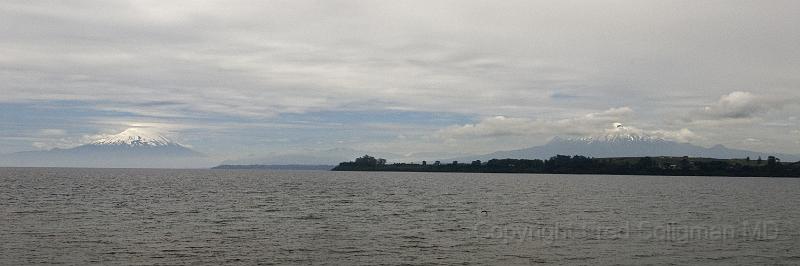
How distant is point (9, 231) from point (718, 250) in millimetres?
70916

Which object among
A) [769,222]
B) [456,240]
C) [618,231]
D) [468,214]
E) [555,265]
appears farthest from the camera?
[468,214]

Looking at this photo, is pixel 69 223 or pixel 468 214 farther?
pixel 468 214

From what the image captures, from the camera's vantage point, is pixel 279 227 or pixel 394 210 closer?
pixel 279 227

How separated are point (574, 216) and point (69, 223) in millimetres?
67530

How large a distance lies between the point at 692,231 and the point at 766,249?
14.8 meters

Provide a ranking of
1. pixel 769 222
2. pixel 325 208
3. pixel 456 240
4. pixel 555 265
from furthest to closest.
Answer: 1. pixel 325 208
2. pixel 769 222
3. pixel 456 240
4. pixel 555 265

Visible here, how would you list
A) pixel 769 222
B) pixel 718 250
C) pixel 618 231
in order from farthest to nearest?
pixel 769 222 < pixel 618 231 < pixel 718 250

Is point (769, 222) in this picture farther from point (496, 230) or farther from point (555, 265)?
point (555, 265)

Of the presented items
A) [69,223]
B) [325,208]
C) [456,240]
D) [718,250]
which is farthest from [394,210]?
[718,250]

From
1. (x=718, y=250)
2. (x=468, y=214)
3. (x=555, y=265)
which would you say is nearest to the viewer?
(x=555, y=265)

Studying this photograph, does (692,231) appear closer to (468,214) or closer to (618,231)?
(618,231)

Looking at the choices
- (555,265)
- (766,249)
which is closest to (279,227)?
(555,265)

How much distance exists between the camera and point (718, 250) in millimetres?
63500

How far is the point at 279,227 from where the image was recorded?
79.6 m
